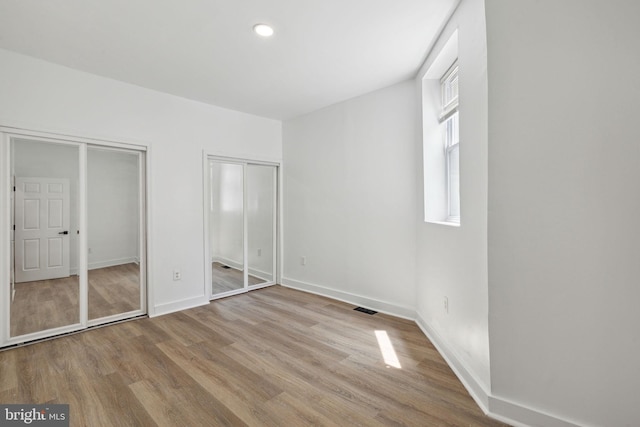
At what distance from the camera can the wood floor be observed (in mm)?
1747

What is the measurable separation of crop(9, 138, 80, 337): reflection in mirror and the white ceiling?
964mm

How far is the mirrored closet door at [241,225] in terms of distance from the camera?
4043 millimetres

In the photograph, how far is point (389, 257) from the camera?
11.1ft

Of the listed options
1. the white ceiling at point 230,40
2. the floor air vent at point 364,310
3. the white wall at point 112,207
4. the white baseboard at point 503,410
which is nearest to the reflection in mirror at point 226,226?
the white wall at point 112,207

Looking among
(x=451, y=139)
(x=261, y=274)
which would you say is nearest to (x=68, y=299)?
(x=261, y=274)

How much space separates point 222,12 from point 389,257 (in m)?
2.83

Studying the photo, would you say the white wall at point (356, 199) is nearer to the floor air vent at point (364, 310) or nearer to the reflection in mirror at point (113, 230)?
the floor air vent at point (364, 310)

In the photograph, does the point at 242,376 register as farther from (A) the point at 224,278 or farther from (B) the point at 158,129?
(B) the point at 158,129

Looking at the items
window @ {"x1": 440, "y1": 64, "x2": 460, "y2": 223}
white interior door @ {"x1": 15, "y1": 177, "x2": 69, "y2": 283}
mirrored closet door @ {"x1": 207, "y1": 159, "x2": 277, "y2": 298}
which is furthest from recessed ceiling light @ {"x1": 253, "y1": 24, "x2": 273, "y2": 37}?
white interior door @ {"x1": 15, "y1": 177, "x2": 69, "y2": 283}

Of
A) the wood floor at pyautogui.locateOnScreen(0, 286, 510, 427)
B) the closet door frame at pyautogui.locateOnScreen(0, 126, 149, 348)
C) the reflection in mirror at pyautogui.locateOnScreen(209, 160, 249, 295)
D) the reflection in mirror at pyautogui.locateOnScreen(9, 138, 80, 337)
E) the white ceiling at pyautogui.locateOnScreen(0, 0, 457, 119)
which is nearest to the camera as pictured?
the wood floor at pyautogui.locateOnScreen(0, 286, 510, 427)

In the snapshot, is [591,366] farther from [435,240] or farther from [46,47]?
[46,47]

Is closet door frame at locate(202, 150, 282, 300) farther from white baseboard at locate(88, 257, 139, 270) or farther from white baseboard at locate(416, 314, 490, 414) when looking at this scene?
white baseboard at locate(416, 314, 490, 414)

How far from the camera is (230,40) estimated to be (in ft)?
7.87

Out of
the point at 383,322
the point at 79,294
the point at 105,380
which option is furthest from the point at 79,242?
the point at 383,322
